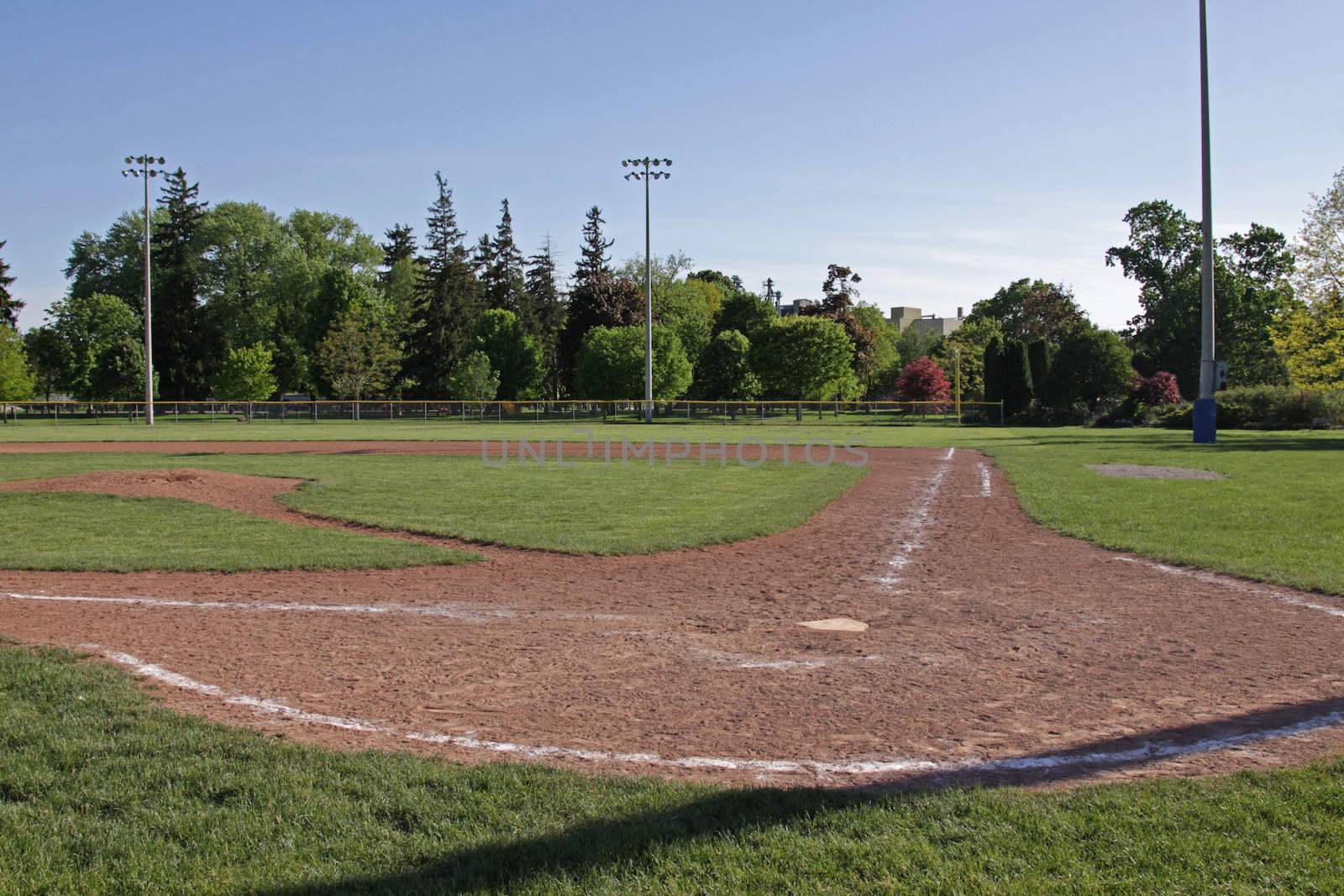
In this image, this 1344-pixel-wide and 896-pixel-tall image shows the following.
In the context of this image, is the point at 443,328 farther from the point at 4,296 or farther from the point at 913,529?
the point at 913,529

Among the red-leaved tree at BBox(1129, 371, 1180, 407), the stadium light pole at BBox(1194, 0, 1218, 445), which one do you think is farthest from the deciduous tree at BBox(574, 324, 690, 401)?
the stadium light pole at BBox(1194, 0, 1218, 445)

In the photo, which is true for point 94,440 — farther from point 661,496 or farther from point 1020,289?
point 1020,289

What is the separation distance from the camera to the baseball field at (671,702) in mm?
3447

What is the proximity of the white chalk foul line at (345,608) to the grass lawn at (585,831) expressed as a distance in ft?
11.0

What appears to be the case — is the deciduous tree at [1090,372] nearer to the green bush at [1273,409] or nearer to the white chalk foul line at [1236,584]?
the green bush at [1273,409]

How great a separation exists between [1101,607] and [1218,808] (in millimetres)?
4426

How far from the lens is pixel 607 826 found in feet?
12.1

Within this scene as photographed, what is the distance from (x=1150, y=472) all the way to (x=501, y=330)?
60586 millimetres

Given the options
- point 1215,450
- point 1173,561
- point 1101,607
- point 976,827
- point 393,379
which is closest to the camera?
point 976,827

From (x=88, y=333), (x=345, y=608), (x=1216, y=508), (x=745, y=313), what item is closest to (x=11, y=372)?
(x=88, y=333)

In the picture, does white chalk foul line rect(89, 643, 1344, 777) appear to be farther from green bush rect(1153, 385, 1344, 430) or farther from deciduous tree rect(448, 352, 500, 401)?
deciduous tree rect(448, 352, 500, 401)

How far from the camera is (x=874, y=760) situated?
4.48 meters

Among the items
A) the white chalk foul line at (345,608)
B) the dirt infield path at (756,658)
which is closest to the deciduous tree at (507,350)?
the dirt infield path at (756,658)

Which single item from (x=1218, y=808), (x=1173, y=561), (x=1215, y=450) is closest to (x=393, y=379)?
(x=1215, y=450)
